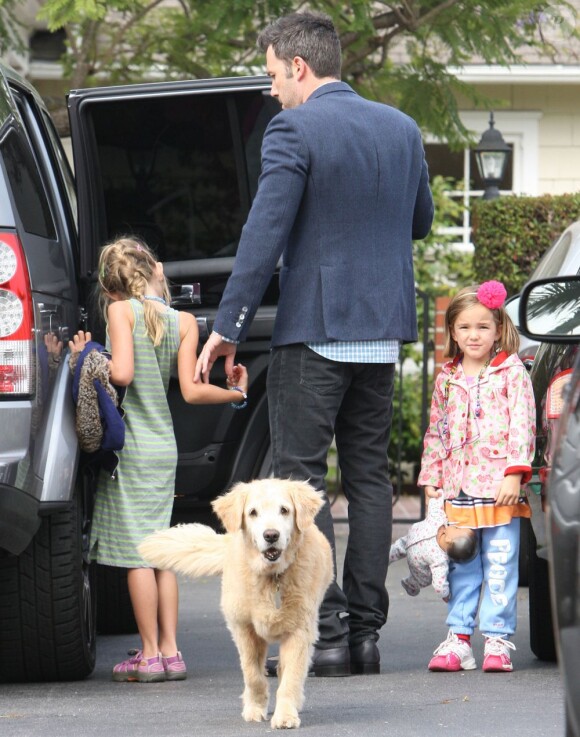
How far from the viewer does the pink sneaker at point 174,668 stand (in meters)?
4.78

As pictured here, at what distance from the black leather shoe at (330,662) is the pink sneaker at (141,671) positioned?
15.9 inches

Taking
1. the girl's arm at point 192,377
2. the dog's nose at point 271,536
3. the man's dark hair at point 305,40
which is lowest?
the dog's nose at point 271,536

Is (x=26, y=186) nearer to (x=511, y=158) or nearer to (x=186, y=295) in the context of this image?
(x=186, y=295)

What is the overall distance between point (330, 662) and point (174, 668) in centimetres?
56

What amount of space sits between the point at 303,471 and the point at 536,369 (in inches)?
41.6

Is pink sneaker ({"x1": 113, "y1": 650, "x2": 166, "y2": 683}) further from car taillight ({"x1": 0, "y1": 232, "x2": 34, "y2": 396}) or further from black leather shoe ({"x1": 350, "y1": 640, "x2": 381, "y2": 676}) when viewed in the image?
car taillight ({"x1": 0, "y1": 232, "x2": 34, "y2": 396})

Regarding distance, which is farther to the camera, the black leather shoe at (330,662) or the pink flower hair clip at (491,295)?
the pink flower hair clip at (491,295)

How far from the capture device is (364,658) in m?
4.76

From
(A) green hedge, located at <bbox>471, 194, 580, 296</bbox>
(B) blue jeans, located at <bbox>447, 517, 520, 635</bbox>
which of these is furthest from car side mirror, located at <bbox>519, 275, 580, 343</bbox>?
(A) green hedge, located at <bbox>471, 194, 580, 296</bbox>

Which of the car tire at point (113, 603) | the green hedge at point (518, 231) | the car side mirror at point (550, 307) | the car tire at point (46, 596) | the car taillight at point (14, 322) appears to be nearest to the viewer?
the car side mirror at point (550, 307)

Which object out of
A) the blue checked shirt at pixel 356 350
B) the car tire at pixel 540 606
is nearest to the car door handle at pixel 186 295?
the blue checked shirt at pixel 356 350

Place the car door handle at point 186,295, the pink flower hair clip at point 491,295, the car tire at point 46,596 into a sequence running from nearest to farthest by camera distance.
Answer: the car tire at point 46,596 → the pink flower hair clip at point 491,295 → the car door handle at point 186,295

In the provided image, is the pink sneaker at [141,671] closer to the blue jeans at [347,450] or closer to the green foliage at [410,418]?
the blue jeans at [347,450]

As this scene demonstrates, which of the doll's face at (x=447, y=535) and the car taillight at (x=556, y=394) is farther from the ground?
the car taillight at (x=556, y=394)
